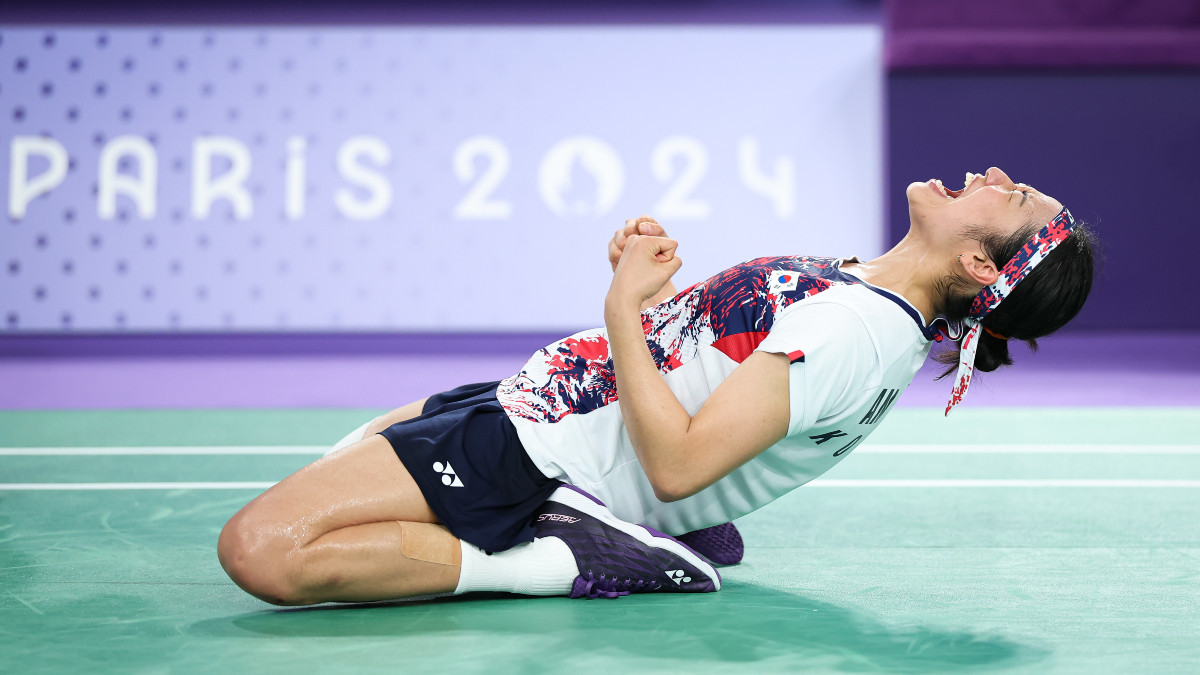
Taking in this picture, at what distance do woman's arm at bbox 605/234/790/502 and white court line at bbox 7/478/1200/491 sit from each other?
169cm

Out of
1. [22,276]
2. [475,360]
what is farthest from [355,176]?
[22,276]

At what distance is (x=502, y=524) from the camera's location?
2.23m

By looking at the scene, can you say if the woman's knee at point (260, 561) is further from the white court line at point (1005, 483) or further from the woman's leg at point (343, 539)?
the white court line at point (1005, 483)

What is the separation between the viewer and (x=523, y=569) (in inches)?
88.7

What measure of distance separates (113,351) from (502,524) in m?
6.97

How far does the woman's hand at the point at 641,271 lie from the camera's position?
2043 mm

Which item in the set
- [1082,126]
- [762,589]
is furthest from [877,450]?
[1082,126]

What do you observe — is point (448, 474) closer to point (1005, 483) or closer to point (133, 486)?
point (133, 486)

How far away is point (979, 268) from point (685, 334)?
574 millimetres

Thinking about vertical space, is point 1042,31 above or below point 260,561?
above

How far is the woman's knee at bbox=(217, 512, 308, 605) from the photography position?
2.11m

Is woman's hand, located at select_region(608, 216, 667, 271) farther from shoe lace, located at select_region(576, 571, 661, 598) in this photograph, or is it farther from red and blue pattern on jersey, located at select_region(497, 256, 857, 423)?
shoe lace, located at select_region(576, 571, 661, 598)

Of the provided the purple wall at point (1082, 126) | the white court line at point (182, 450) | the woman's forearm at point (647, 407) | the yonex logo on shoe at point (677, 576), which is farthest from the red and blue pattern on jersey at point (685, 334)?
the purple wall at point (1082, 126)

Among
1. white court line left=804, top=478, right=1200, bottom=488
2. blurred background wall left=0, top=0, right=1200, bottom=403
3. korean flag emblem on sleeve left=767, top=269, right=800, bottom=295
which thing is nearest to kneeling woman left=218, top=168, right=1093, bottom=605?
korean flag emblem on sleeve left=767, top=269, right=800, bottom=295
